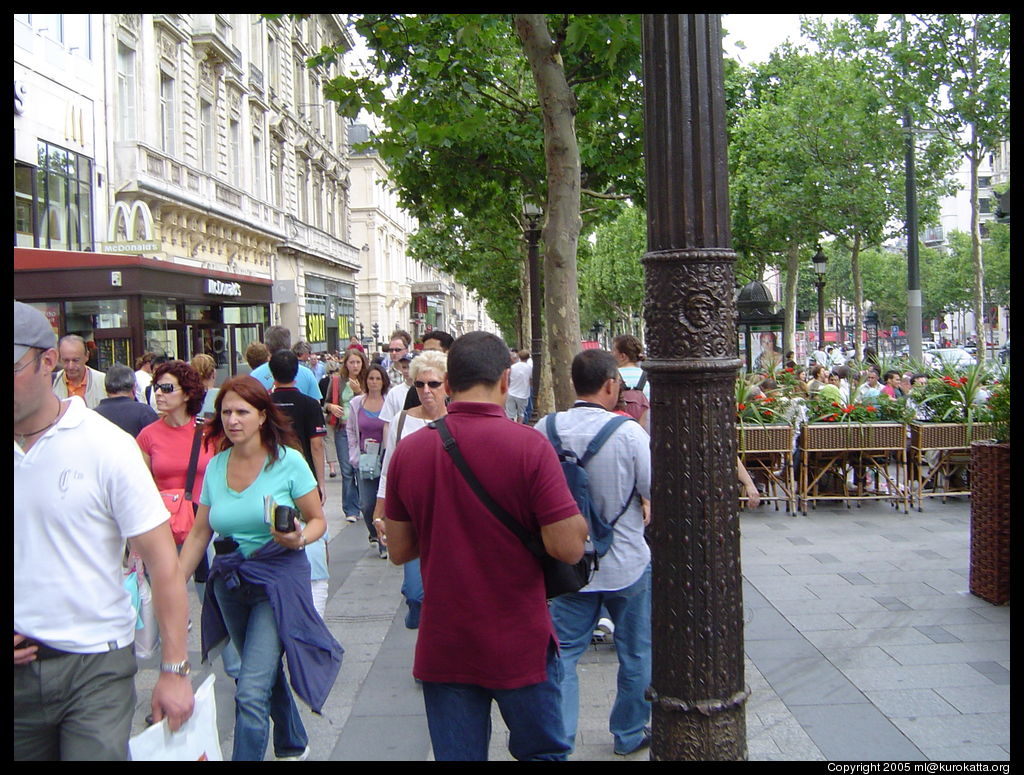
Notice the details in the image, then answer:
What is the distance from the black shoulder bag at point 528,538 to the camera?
9.52ft

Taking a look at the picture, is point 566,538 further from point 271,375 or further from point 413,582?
point 271,375

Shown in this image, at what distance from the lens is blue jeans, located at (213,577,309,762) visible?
3.91 m

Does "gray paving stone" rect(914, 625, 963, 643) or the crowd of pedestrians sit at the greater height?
the crowd of pedestrians

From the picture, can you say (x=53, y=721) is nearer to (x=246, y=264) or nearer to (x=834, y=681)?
(x=834, y=681)

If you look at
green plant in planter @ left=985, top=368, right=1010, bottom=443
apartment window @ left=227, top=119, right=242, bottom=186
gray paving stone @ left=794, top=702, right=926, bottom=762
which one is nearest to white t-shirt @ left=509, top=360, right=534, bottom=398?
green plant in planter @ left=985, top=368, right=1010, bottom=443

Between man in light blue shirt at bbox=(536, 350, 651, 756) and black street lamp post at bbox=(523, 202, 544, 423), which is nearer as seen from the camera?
man in light blue shirt at bbox=(536, 350, 651, 756)

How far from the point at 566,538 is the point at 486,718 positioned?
65 cm

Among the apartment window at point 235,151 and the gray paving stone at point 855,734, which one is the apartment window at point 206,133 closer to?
the apartment window at point 235,151

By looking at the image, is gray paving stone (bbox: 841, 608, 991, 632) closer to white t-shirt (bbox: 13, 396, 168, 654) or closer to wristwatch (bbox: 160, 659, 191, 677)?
wristwatch (bbox: 160, 659, 191, 677)

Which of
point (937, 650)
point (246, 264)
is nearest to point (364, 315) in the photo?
point (246, 264)

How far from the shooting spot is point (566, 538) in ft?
9.48

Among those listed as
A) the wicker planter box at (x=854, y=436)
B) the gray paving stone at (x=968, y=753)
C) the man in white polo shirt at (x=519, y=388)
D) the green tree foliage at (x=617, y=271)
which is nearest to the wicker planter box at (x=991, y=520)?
the gray paving stone at (x=968, y=753)

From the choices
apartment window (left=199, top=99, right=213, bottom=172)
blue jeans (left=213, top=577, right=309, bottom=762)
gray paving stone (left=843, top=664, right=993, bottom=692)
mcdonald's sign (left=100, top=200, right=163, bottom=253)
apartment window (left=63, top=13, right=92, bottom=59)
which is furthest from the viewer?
apartment window (left=199, top=99, right=213, bottom=172)

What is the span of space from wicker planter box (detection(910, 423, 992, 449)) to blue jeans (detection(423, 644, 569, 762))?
8143 millimetres
